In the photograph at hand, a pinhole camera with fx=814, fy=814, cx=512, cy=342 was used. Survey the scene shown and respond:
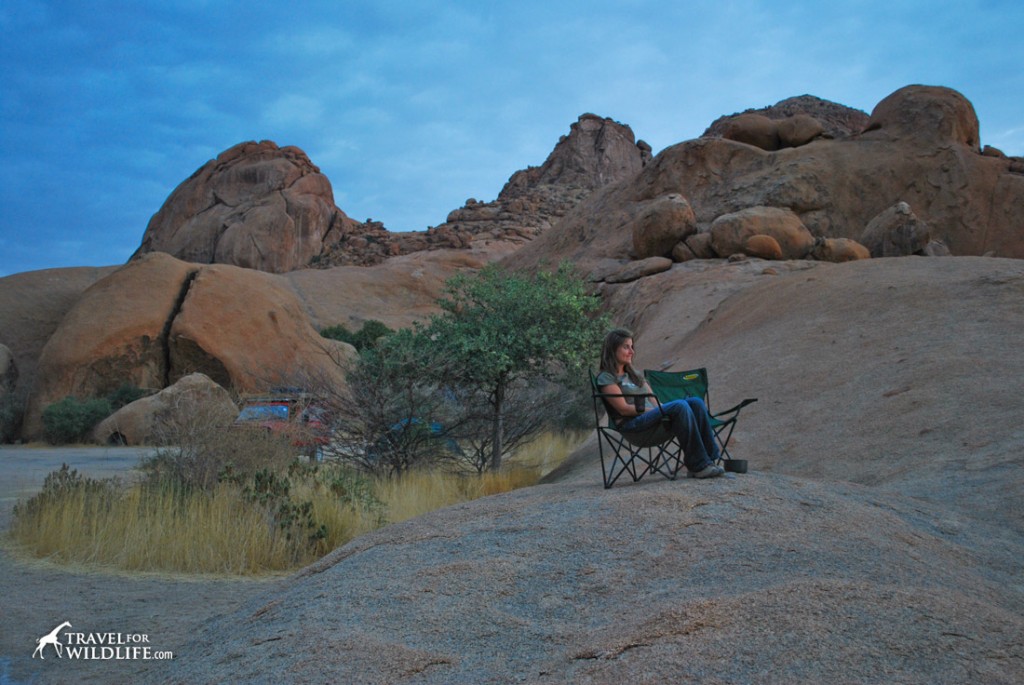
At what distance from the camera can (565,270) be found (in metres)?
12.6

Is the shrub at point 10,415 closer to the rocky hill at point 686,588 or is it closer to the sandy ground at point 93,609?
the sandy ground at point 93,609

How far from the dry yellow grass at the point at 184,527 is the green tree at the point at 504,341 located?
9.52ft

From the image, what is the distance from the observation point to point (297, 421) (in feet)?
35.9

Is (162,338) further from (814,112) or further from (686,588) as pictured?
(814,112)

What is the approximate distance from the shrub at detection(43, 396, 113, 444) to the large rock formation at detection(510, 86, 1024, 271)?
16545mm

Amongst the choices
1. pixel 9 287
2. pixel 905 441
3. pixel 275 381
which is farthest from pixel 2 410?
pixel 905 441

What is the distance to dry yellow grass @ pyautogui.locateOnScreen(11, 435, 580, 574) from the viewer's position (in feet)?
20.7

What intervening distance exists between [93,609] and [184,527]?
1.56 meters

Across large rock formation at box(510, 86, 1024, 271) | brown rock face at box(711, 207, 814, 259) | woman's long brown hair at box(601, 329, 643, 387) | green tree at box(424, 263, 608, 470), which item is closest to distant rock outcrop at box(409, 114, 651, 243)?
large rock formation at box(510, 86, 1024, 271)

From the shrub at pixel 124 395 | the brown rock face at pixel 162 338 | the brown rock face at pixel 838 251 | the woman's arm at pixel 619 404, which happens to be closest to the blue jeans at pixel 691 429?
the woman's arm at pixel 619 404

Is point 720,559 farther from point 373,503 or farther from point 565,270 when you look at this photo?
point 565,270

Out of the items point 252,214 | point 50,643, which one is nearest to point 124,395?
point 50,643

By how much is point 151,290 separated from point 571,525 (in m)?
23.9

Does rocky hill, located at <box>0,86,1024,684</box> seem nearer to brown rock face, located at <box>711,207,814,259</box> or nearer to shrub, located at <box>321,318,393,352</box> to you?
brown rock face, located at <box>711,207,814,259</box>
